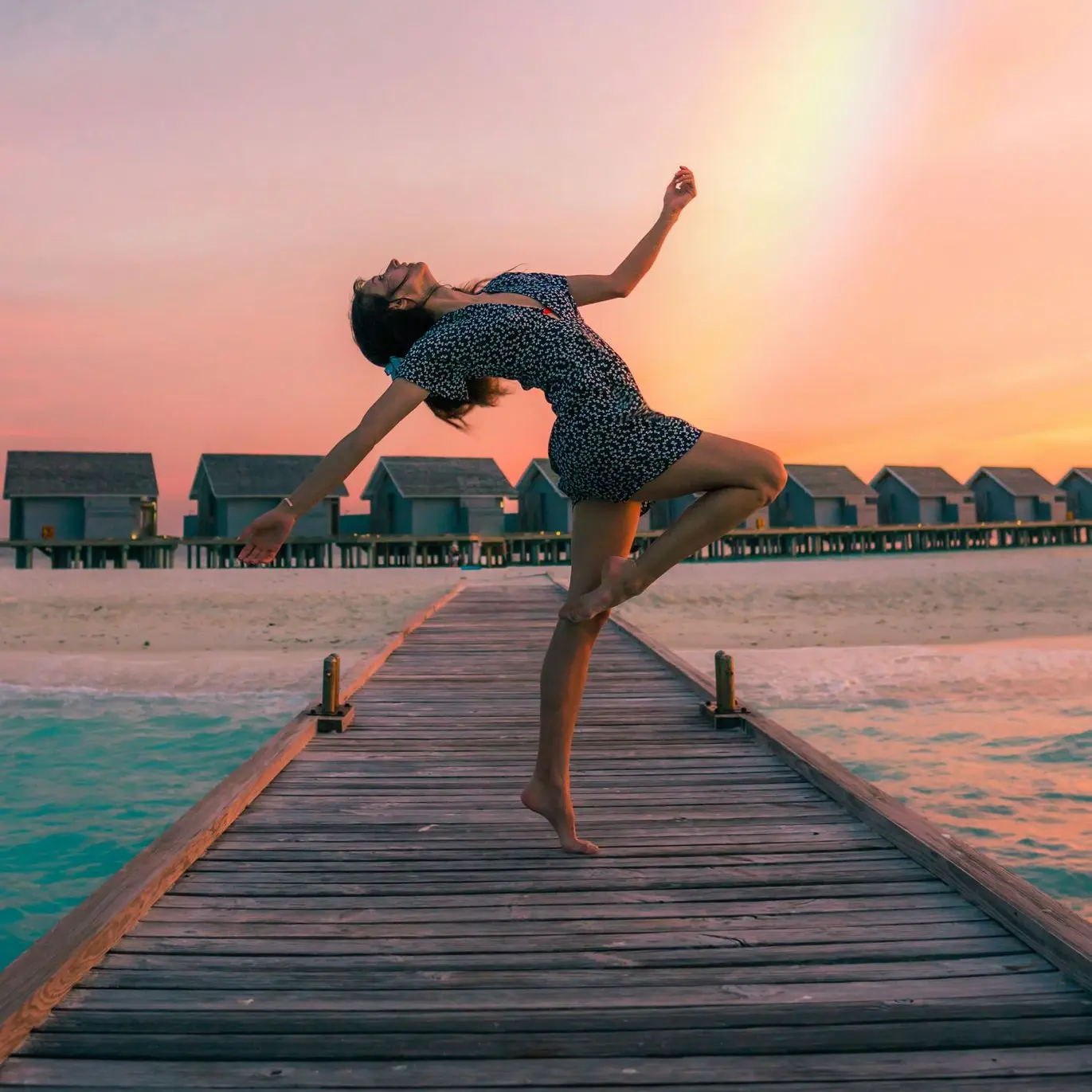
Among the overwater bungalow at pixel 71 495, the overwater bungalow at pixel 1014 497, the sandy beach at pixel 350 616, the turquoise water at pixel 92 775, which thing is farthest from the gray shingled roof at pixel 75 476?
the overwater bungalow at pixel 1014 497

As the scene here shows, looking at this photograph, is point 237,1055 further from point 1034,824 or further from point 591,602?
point 1034,824

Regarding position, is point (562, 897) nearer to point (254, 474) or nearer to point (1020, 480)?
point (254, 474)

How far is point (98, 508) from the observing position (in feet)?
→ 125

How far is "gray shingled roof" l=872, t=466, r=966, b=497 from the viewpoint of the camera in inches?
2105

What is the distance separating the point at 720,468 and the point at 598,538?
39cm

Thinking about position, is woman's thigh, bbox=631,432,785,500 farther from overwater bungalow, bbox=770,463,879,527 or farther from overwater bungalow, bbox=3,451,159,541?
overwater bungalow, bbox=770,463,879,527

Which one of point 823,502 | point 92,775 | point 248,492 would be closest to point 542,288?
point 92,775

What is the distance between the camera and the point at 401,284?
7.96 ft

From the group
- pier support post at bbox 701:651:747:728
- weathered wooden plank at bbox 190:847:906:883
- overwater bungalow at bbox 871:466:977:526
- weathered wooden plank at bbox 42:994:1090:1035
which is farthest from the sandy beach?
overwater bungalow at bbox 871:466:977:526

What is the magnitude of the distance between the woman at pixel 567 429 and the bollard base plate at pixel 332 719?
2.64 metres

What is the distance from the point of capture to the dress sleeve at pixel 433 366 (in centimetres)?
221

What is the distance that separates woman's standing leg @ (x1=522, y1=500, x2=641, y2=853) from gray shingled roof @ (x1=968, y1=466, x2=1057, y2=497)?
202 ft

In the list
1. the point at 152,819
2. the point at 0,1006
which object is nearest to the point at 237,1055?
the point at 0,1006

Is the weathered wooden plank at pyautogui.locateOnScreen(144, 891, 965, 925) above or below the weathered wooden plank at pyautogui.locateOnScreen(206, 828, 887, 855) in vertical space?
below
